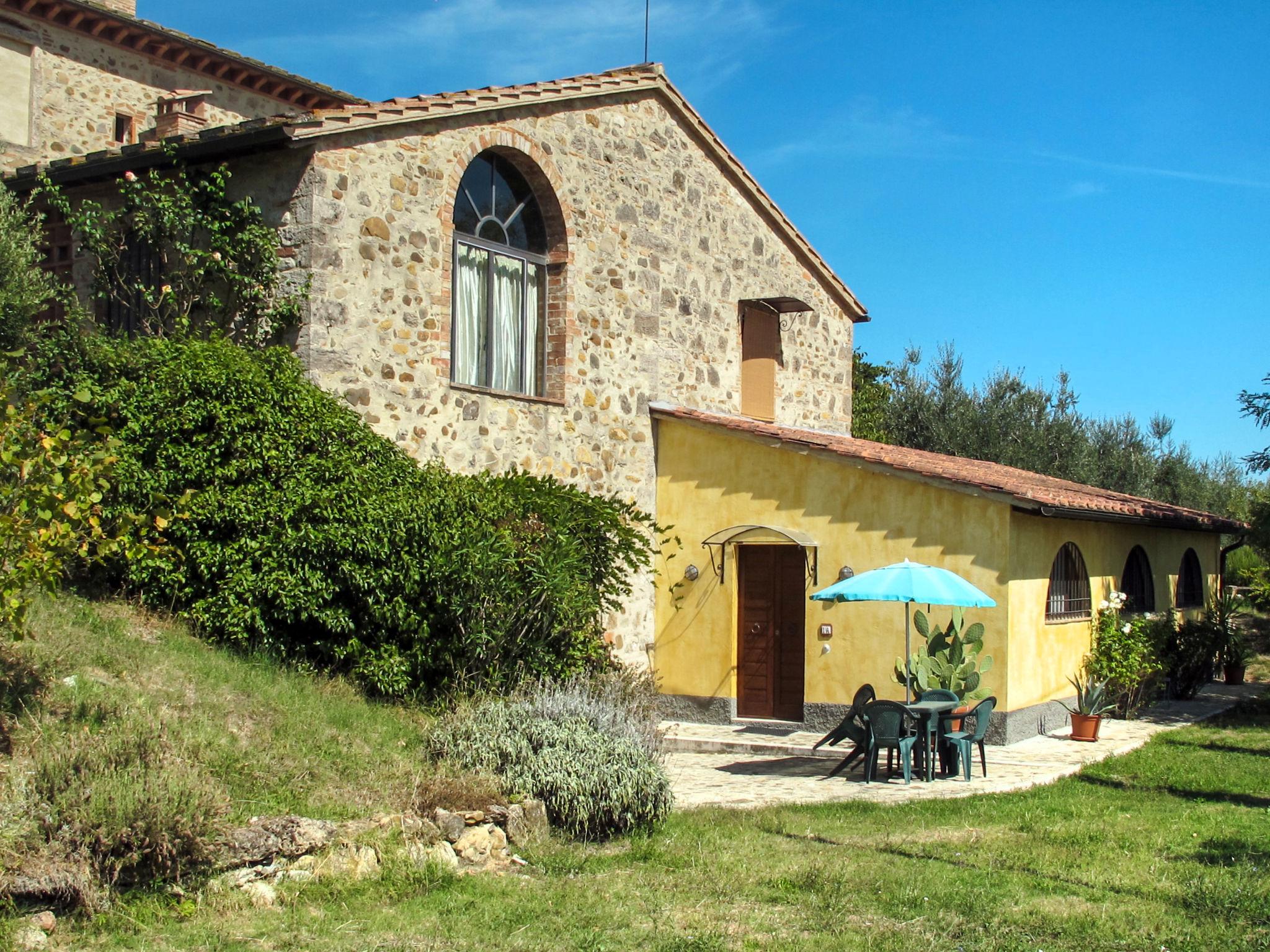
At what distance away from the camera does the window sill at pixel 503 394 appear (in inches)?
520

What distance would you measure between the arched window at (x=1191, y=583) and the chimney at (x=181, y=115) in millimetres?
17011

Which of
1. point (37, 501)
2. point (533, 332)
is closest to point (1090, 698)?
point (533, 332)

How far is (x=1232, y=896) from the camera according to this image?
25.1ft

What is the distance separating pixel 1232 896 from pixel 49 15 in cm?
1781

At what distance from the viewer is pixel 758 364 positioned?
722 inches

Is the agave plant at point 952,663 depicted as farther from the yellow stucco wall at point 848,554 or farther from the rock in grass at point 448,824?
the rock in grass at point 448,824

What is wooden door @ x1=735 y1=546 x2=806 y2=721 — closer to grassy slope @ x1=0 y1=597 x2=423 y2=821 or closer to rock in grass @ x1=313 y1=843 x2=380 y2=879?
grassy slope @ x1=0 y1=597 x2=423 y2=821

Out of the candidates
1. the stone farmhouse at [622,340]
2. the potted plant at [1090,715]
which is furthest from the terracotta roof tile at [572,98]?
the potted plant at [1090,715]

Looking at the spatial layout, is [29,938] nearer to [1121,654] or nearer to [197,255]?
[197,255]

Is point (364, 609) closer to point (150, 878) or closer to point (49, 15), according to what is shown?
point (150, 878)

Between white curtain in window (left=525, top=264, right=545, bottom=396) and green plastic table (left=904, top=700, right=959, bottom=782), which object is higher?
white curtain in window (left=525, top=264, right=545, bottom=396)

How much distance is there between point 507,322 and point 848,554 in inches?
194

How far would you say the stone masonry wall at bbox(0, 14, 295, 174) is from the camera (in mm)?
17016

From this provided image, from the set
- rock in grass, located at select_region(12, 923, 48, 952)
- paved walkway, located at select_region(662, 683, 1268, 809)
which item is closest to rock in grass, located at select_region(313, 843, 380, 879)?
rock in grass, located at select_region(12, 923, 48, 952)
